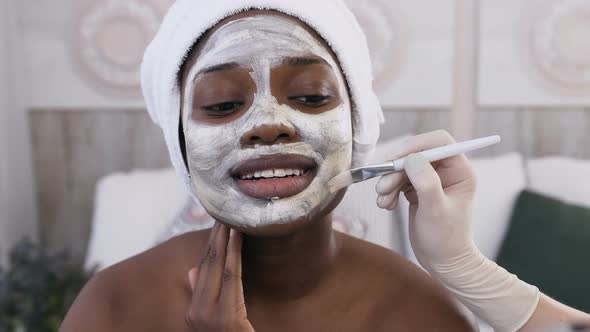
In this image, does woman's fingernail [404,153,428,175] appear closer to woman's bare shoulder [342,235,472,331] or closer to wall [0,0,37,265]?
woman's bare shoulder [342,235,472,331]

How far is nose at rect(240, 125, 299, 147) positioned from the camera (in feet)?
1.86

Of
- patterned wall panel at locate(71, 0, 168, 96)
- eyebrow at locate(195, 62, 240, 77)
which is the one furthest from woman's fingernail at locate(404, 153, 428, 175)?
patterned wall panel at locate(71, 0, 168, 96)

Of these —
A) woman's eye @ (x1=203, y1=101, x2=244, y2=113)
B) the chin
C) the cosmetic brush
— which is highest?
woman's eye @ (x1=203, y1=101, x2=244, y2=113)

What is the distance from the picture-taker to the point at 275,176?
588 mm

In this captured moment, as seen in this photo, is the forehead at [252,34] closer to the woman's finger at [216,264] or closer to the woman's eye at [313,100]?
the woman's eye at [313,100]

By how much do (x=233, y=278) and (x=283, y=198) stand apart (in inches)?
4.7

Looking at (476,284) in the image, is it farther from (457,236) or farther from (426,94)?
(426,94)

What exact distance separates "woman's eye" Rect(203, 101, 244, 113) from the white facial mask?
0.02 meters

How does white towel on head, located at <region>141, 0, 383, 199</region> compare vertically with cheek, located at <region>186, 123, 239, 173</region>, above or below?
above

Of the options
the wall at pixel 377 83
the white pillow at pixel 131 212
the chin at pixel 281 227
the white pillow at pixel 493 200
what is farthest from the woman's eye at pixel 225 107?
the wall at pixel 377 83

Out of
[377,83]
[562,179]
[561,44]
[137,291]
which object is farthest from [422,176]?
[561,44]

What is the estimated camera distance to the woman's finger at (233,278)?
60cm

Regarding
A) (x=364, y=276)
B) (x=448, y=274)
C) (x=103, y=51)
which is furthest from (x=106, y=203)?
(x=448, y=274)

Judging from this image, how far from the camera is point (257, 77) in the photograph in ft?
1.92
